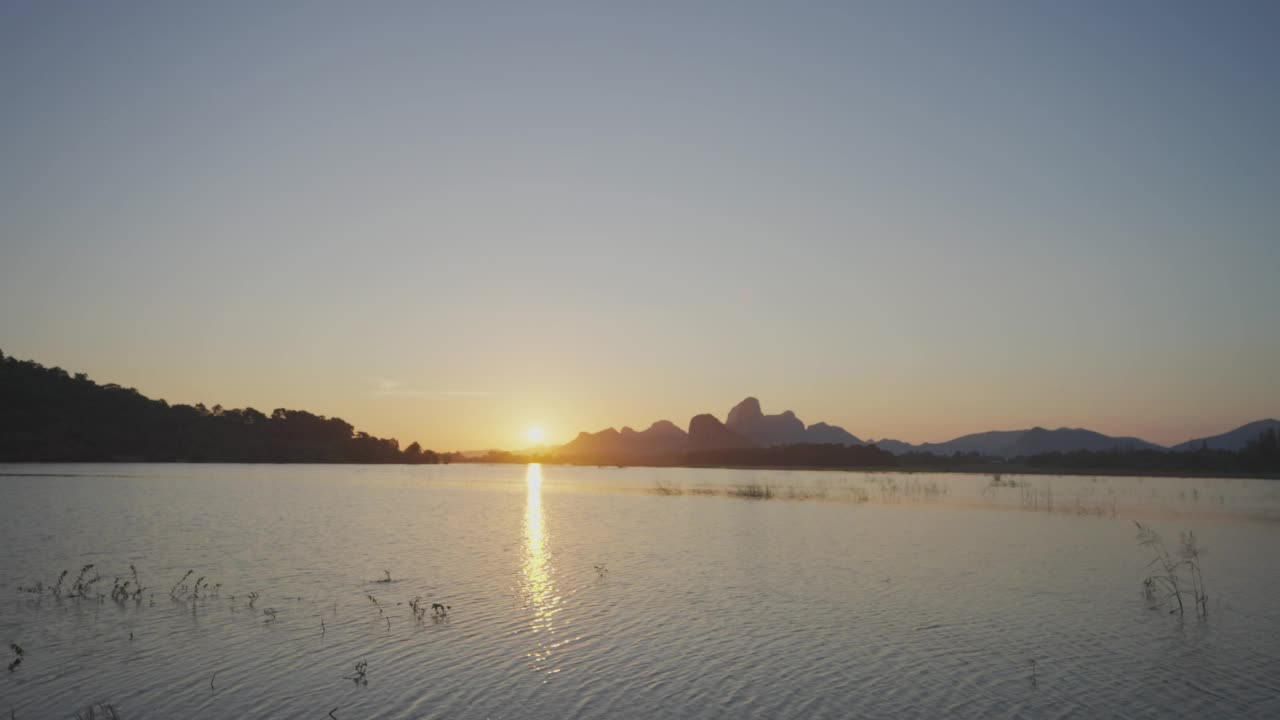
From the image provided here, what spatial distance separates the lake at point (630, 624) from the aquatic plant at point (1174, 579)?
56cm

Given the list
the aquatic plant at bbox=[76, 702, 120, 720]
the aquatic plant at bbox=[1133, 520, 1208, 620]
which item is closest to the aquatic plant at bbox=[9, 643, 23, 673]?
the aquatic plant at bbox=[76, 702, 120, 720]

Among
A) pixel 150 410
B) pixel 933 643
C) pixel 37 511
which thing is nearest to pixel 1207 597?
pixel 933 643

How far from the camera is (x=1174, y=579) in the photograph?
86.0 feet

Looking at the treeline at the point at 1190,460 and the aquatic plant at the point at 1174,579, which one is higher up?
the treeline at the point at 1190,460

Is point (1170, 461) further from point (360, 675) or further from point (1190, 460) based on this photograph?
point (360, 675)

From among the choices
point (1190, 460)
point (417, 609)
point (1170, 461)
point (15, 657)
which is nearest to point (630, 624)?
point (417, 609)

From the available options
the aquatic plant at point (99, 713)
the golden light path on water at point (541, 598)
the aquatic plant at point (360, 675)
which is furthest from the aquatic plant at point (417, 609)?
the aquatic plant at point (99, 713)

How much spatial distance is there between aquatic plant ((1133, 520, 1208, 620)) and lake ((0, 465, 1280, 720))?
1.85 ft

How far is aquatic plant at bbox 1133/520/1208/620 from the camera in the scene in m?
22.4

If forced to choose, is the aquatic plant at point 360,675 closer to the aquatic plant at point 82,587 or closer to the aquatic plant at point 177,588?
the aquatic plant at point 177,588

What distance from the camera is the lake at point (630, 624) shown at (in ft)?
45.3

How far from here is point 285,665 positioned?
15.8 metres

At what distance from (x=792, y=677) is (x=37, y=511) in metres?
53.9

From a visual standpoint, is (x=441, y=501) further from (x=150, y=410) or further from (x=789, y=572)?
(x=150, y=410)
